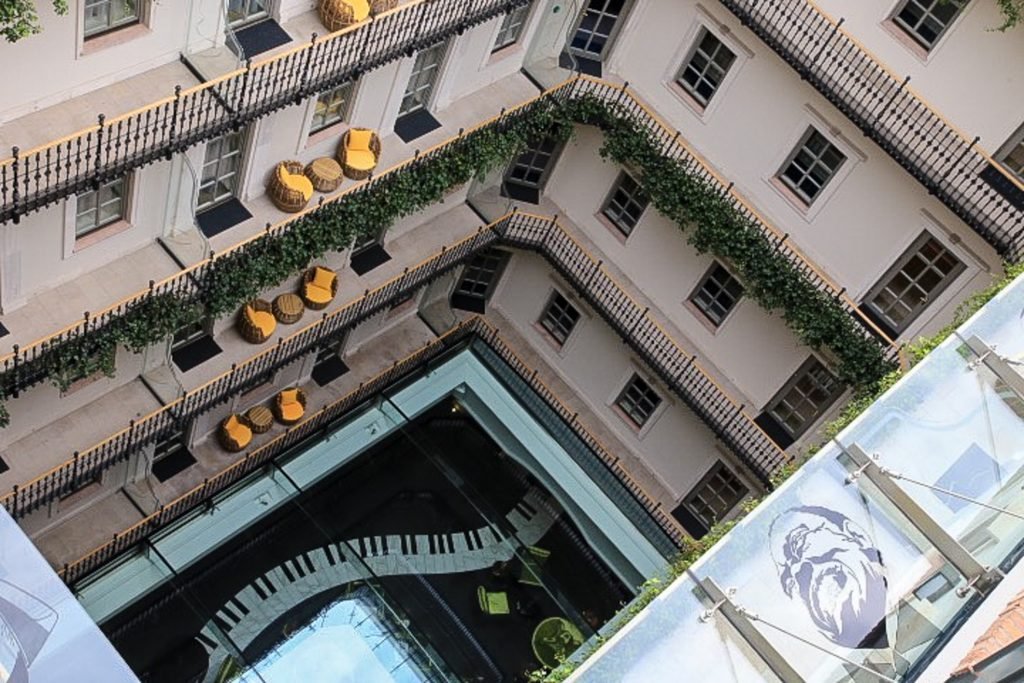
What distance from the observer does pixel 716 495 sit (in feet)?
134

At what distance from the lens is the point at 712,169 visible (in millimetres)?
37125

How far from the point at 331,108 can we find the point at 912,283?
13.1 metres

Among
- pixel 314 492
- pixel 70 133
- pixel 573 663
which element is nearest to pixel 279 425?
pixel 314 492

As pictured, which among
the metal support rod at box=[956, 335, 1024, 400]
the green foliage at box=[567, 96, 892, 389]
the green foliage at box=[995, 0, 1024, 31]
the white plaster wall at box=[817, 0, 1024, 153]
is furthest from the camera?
the green foliage at box=[567, 96, 892, 389]

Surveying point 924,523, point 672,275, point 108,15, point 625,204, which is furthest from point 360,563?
Answer: point 924,523

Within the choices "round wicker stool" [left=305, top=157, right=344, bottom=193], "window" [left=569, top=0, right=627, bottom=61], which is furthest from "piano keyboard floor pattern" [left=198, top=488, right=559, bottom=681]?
"window" [left=569, top=0, right=627, bottom=61]

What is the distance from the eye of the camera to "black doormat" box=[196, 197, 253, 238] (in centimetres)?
3188

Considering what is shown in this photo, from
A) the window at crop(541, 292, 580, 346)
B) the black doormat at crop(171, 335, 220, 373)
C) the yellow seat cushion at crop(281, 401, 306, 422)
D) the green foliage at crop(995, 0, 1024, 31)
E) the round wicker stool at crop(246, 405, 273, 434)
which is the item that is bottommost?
the green foliage at crop(995, 0, 1024, 31)

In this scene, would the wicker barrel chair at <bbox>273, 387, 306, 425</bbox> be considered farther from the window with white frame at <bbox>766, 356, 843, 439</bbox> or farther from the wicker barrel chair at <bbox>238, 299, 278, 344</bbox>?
the window with white frame at <bbox>766, 356, 843, 439</bbox>

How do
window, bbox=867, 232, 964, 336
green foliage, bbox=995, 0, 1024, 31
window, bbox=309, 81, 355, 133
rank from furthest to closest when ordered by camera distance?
window, bbox=867, 232, 964, 336 → window, bbox=309, 81, 355, 133 → green foliage, bbox=995, 0, 1024, 31

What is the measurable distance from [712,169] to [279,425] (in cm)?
1228

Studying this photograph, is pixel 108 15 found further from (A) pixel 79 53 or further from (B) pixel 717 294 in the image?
(B) pixel 717 294

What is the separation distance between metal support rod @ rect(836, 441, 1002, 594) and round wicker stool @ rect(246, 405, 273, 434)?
62.2 ft

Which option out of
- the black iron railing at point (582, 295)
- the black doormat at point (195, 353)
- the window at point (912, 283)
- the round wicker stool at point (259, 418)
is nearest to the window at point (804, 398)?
the black iron railing at point (582, 295)
